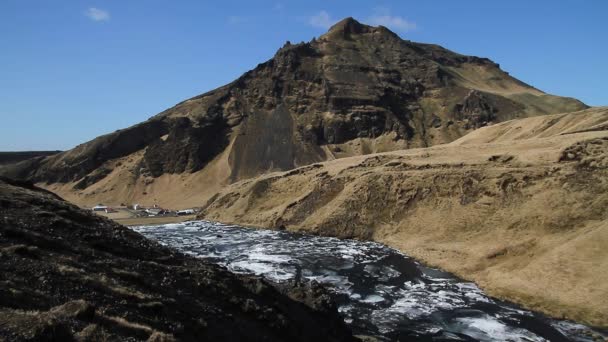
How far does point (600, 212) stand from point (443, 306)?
1768cm

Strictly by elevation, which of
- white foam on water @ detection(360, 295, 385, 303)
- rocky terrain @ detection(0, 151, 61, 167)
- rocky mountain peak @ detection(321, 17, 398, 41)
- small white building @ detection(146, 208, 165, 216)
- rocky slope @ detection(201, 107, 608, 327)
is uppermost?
rocky mountain peak @ detection(321, 17, 398, 41)

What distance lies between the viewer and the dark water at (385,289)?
25.4 metres

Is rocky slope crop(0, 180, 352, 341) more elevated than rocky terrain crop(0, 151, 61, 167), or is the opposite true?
rocky terrain crop(0, 151, 61, 167)

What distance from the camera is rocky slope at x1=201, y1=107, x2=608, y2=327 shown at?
3158cm

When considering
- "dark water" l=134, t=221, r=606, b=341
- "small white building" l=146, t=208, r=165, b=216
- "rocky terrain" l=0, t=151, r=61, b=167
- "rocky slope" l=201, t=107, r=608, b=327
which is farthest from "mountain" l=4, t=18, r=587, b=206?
"dark water" l=134, t=221, r=606, b=341

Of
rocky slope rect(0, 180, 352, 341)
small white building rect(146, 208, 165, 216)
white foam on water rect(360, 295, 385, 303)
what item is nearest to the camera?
rocky slope rect(0, 180, 352, 341)

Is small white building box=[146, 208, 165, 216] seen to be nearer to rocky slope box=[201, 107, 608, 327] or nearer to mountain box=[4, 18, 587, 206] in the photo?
mountain box=[4, 18, 587, 206]

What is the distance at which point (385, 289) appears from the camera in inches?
1334

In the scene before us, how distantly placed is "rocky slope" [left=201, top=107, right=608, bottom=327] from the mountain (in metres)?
58.1

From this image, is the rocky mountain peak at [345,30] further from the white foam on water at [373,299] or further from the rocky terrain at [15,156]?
the white foam on water at [373,299]

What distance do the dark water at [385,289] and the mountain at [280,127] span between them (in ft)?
234

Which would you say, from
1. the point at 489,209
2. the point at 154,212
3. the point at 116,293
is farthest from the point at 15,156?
the point at 116,293

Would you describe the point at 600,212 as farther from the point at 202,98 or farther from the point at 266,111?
the point at 202,98

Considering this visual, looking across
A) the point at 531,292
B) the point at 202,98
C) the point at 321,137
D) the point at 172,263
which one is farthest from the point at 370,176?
the point at 202,98
